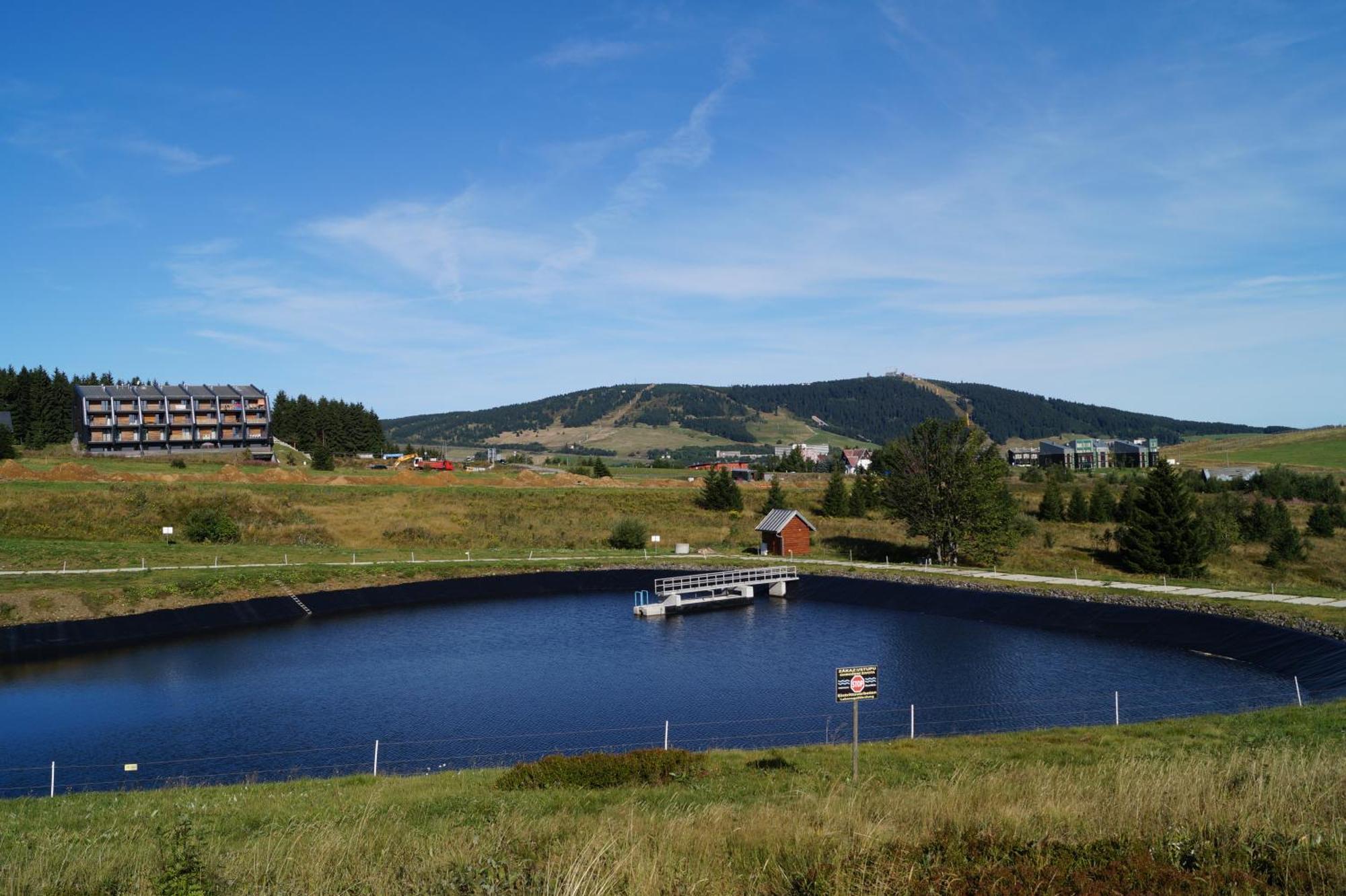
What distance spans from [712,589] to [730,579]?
3686 mm

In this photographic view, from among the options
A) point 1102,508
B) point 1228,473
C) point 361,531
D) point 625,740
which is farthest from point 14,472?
point 1228,473

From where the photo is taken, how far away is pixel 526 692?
29.3 metres

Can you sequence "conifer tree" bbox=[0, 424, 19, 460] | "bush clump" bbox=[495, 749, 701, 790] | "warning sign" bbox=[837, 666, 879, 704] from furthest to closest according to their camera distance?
"conifer tree" bbox=[0, 424, 19, 460] → "bush clump" bbox=[495, 749, 701, 790] → "warning sign" bbox=[837, 666, 879, 704]

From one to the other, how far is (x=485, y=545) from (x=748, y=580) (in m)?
22.9

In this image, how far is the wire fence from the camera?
21.0 m

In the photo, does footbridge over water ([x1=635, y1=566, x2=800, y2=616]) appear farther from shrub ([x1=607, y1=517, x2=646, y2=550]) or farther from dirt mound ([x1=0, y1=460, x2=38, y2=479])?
dirt mound ([x1=0, y1=460, x2=38, y2=479])

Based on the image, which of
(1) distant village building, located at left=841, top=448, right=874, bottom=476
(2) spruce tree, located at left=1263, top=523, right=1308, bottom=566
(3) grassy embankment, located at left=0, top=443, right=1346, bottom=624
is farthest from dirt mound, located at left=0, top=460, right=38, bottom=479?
(1) distant village building, located at left=841, top=448, right=874, bottom=476

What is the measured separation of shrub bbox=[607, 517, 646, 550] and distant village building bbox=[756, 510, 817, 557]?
961 centimetres

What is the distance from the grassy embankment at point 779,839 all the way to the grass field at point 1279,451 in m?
127

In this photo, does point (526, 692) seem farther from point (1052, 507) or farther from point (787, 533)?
point (1052, 507)

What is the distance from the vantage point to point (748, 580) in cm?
5331

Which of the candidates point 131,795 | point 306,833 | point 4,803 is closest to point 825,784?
point 306,833

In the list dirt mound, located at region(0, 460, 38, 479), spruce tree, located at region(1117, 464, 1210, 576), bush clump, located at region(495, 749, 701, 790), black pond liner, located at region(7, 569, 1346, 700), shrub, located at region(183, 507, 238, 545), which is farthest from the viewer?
dirt mound, located at region(0, 460, 38, 479)

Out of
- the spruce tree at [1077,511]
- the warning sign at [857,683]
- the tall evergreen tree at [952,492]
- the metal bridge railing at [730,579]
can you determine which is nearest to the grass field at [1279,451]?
the spruce tree at [1077,511]
